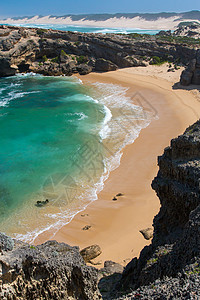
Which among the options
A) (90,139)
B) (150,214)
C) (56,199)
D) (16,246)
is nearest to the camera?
(16,246)

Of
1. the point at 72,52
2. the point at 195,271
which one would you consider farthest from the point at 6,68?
the point at 195,271

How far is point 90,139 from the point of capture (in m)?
23.5

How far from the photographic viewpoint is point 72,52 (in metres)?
53.0

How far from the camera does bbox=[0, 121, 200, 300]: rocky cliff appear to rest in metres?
5.53

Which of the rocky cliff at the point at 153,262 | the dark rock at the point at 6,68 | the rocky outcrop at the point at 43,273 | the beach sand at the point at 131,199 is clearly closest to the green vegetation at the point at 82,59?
the dark rock at the point at 6,68

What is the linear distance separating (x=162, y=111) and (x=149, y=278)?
24837 millimetres

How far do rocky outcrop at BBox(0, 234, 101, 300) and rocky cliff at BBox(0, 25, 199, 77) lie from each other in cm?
4406

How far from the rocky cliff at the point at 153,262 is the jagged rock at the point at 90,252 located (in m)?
0.99

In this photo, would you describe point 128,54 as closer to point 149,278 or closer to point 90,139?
point 90,139

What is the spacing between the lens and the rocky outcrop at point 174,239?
5535 mm

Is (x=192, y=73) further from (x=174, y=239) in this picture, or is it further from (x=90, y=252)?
(x=174, y=239)

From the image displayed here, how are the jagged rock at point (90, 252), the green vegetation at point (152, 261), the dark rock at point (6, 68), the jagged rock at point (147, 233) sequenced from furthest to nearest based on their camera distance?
the dark rock at point (6, 68)
the jagged rock at point (147, 233)
the jagged rock at point (90, 252)
the green vegetation at point (152, 261)

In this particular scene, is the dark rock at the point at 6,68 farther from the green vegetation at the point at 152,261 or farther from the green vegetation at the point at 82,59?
the green vegetation at the point at 152,261

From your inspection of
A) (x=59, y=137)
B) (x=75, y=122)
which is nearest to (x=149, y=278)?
(x=59, y=137)
